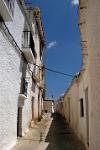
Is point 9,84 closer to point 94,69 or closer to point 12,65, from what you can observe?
point 12,65

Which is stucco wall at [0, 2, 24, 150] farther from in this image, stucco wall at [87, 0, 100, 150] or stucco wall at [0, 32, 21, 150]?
stucco wall at [87, 0, 100, 150]

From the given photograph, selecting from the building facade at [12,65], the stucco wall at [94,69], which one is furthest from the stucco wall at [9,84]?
the stucco wall at [94,69]

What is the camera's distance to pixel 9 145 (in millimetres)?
9953

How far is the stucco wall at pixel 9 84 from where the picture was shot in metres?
8.91

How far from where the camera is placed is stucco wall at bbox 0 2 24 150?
8914 millimetres

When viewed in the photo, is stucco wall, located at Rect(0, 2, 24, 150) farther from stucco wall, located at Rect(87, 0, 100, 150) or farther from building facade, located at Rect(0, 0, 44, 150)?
stucco wall, located at Rect(87, 0, 100, 150)

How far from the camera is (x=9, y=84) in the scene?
987 centimetres

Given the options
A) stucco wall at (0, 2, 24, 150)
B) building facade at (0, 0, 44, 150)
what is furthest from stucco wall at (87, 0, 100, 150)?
stucco wall at (0, 2, 24, 150)

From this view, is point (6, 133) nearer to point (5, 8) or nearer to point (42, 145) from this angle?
point (42, 145)

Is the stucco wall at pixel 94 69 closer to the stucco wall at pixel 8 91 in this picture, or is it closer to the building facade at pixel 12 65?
the building facade at pixel 12 65

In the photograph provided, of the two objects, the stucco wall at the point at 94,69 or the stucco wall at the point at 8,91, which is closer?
the stucco wall at the point at 94,69

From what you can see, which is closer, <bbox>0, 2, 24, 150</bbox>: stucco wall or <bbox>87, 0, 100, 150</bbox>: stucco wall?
<bbox>87, 0, 100, 150</bbox>: stucco wall

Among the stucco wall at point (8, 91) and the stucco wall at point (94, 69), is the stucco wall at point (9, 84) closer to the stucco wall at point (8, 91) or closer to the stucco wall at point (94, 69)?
the stucco wall at point (8, 91)

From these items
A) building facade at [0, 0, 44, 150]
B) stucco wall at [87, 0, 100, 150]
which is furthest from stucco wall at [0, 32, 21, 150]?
stucco wall at [87, 0, 100, 150]
